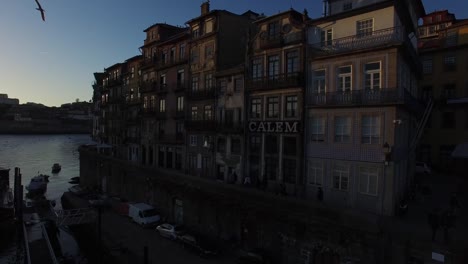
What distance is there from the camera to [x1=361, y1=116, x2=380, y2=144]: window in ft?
77.6

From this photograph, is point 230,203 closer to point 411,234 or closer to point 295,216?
point 295,216

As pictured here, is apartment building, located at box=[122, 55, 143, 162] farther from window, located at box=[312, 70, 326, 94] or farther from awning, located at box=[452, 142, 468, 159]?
awning, located at box=[452, 142, 468, 159]

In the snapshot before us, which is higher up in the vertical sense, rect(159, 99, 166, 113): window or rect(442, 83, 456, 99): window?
rect(442, 83, 456, 99): window

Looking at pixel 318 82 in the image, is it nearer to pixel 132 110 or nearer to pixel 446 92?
pixel 446 92

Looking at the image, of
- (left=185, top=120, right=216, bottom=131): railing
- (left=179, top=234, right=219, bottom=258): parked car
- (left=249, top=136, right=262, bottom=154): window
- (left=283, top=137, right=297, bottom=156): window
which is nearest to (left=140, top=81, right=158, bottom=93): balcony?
(left=185, top=120, right=216, bottom=131): railing

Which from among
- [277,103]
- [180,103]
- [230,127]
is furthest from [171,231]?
[180,103]

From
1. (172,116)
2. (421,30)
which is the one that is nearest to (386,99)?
→ (172,116)

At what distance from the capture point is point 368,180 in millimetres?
23953

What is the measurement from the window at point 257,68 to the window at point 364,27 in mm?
9679

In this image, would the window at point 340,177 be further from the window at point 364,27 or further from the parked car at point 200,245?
the parked car at point 200,245

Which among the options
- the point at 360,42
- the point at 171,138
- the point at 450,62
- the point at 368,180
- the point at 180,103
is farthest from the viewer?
the point at 171,138

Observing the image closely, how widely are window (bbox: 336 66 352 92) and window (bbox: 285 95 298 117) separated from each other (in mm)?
4322

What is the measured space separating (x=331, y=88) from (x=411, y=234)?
12.7 meters

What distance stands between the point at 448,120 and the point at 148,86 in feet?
132
